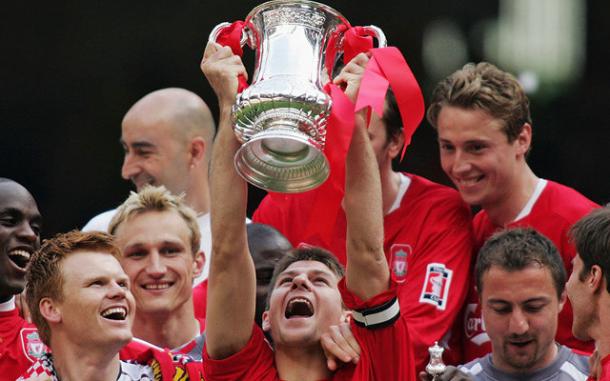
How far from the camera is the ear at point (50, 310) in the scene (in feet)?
16.3

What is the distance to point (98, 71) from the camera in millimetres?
7621

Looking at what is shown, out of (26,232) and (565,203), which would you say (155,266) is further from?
(565,203)

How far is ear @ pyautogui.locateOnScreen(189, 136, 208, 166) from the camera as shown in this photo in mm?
6637

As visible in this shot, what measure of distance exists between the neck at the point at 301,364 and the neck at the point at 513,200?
1.01 meters

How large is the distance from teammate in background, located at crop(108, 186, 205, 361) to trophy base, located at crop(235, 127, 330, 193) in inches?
51.3

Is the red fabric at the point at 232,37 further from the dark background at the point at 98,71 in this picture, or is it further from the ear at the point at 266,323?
the dark background at the point at 98,71

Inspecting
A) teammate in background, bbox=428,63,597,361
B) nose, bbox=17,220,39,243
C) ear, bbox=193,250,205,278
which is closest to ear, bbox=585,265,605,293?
teammate in background, bbox=428,63,597,361

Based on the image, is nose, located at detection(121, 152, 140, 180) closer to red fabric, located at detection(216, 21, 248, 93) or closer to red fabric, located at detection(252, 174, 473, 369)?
red fabric, located at detection(252, 174, 473, 369)

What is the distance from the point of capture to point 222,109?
14.8 ft

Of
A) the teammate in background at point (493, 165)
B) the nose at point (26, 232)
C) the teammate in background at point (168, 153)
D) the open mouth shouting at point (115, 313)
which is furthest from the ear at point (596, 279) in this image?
the teammate in background at point (168, 153)

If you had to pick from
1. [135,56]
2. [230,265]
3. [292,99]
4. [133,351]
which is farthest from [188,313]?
[135,56]

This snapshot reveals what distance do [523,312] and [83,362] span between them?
1.39 meters

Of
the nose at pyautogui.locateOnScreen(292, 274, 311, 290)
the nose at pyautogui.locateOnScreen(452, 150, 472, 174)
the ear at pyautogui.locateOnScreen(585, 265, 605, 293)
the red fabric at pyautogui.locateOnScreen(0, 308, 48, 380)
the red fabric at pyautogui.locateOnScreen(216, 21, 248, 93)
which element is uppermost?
the red fabric at pyautogui.locateOnScreen(216, 21, 248, 93)

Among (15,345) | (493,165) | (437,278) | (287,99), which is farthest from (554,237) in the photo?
(15,345)
